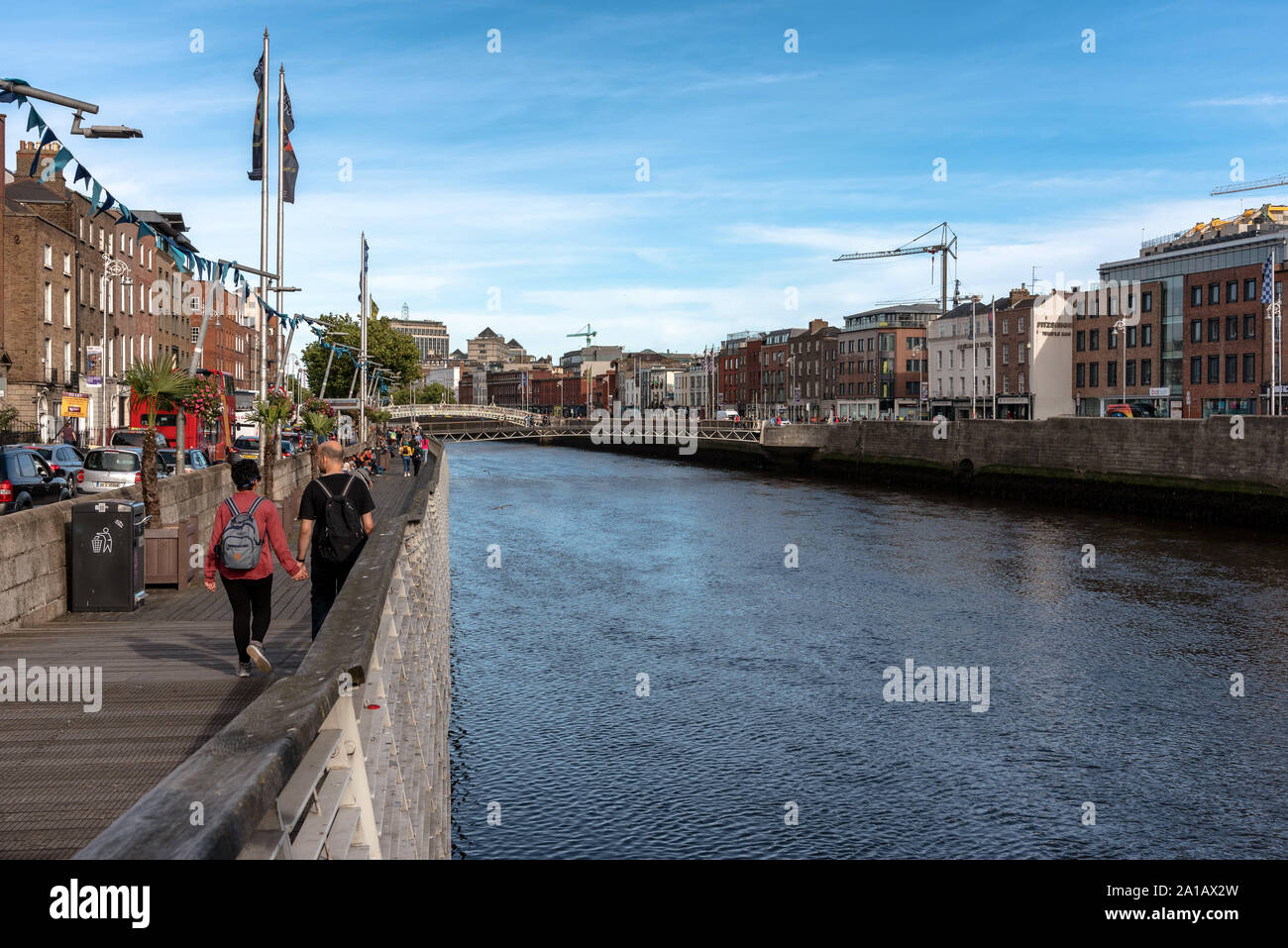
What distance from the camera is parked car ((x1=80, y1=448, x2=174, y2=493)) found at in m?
26.5

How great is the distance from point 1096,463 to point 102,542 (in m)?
49.0

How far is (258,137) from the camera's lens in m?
28.1

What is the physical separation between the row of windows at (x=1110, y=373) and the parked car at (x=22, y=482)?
2981 inches

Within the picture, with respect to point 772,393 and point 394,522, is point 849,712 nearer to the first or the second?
point 394,522

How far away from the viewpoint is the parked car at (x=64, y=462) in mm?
26891

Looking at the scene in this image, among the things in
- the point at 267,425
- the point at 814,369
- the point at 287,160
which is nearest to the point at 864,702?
the point at 267,425

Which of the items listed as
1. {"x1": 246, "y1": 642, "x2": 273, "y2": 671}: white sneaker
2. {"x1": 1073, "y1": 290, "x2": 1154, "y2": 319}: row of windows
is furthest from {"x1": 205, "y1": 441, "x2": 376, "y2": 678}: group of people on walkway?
{"x1": 1073, "y1": 290, "x2": 1154, "y2": 319}: row of windows

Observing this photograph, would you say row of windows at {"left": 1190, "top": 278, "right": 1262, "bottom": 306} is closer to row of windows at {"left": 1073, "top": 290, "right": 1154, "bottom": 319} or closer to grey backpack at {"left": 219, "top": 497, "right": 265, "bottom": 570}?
row of windows at {"left": 1073, "top": 290, "right": 1154, "bottom": 319}

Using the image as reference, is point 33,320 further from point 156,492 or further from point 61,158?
point 61,158

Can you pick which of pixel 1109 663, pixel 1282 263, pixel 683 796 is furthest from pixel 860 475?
pixel 683 796

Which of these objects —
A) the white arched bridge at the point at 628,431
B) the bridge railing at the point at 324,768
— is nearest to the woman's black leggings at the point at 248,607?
the bridge railing at the point at 324,768

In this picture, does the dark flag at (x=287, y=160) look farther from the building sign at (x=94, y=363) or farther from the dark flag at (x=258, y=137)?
the building sign at (x=94, y=363)

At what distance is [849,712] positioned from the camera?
18000 mm

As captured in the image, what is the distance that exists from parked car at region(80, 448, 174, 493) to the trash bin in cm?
1438
